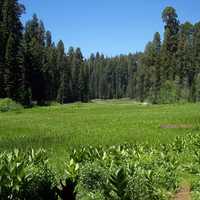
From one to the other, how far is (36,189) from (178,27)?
3998 inches

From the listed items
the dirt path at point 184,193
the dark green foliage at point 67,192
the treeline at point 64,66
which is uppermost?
the treeline at point 64,66

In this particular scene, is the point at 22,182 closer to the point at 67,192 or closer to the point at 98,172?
the point at 67,192

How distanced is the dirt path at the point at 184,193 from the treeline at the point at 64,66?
66.1 metres

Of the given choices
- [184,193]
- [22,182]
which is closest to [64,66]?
[184,193]

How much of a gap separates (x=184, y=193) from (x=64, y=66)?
400 feet

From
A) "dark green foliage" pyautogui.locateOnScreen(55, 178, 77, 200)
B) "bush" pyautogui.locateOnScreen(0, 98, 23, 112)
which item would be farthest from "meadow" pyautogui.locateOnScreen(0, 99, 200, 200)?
"bush" pyautogui.locateOnScreen(0, 98, 23, 112)

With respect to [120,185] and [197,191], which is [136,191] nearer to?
[120,185]

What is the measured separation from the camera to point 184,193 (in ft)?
38.1

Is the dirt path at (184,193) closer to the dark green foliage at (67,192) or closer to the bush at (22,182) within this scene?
the dark green foliage at (67,192)

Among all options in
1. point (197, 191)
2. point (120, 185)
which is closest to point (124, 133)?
point (197, 191)

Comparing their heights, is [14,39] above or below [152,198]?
above

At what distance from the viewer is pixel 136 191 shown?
9648 millimetres

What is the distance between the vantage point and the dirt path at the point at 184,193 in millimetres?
11078

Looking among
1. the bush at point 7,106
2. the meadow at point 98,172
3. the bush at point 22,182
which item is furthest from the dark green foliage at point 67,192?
the bush at point 7,106
